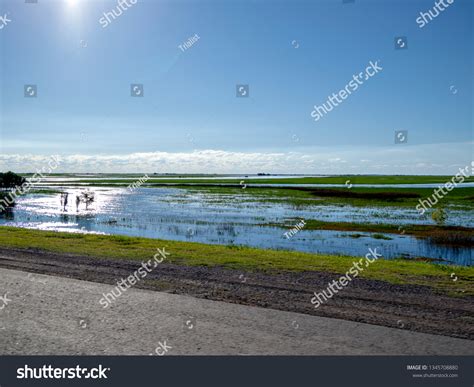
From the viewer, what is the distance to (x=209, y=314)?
9.80 m

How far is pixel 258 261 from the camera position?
55.4ft

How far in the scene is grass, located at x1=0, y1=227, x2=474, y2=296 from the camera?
45.6ft

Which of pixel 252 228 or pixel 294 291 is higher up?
pixel 252 228

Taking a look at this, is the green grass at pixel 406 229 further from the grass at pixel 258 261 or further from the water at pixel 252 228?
the grass at pixel 258 261

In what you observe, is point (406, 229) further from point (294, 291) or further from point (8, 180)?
point (8, 180)

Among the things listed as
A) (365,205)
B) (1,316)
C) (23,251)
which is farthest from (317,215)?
(1,316)

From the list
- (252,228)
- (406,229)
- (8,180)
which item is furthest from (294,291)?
(8,180)

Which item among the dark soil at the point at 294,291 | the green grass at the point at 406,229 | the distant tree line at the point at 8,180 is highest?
the distant tree line at the point at 8,180

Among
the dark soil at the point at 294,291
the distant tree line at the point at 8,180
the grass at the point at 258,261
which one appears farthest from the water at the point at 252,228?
the distant tree line at the point at 8,180

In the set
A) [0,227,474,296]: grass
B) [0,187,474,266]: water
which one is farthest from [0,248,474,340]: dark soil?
[0,187,474,266]: water

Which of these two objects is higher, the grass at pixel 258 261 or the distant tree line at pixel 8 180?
the distant tree line at pixel 8 180

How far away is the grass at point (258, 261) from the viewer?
13906 millimetres

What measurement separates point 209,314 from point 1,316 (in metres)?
4.55

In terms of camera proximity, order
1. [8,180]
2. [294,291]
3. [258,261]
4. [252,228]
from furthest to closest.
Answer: [8,180] → [252,228] → [258,261] → [294,291]
